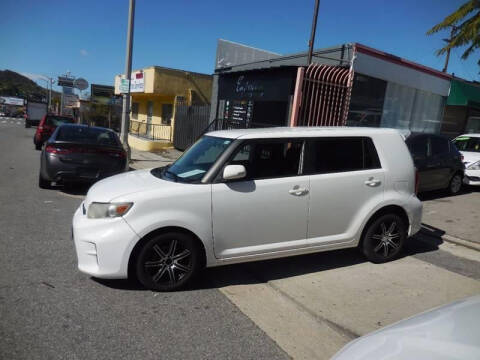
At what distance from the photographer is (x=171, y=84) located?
20.2 meters

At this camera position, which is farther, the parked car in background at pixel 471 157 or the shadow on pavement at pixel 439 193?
the parked car in background at pixel 471 157

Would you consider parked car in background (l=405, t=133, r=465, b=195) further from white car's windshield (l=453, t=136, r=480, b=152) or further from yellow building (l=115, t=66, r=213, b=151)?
yellow building (l=115, t=66, r=213, b=151)

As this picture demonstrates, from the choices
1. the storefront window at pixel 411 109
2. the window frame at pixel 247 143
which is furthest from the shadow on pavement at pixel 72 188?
the storefront window at pixel 411 109

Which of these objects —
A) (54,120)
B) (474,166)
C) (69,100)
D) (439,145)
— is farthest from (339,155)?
(69,100)

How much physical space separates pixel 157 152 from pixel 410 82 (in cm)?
1132

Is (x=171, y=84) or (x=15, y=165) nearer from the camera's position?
(x=15, y=165)

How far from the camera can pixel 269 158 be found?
4.27 meters

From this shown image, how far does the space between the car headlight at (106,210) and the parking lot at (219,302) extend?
743mm

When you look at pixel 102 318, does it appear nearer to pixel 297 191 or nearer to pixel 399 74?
pixel 297 191

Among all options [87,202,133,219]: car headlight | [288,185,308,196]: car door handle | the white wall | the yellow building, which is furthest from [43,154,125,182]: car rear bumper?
the yellow building

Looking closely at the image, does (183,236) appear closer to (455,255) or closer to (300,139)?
(300,139)

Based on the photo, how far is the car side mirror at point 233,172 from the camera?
3852 millimetres

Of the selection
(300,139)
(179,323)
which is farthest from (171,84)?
(179,323)

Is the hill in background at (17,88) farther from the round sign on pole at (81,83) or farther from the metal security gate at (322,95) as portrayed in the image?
the metal security gate at (322,95)
